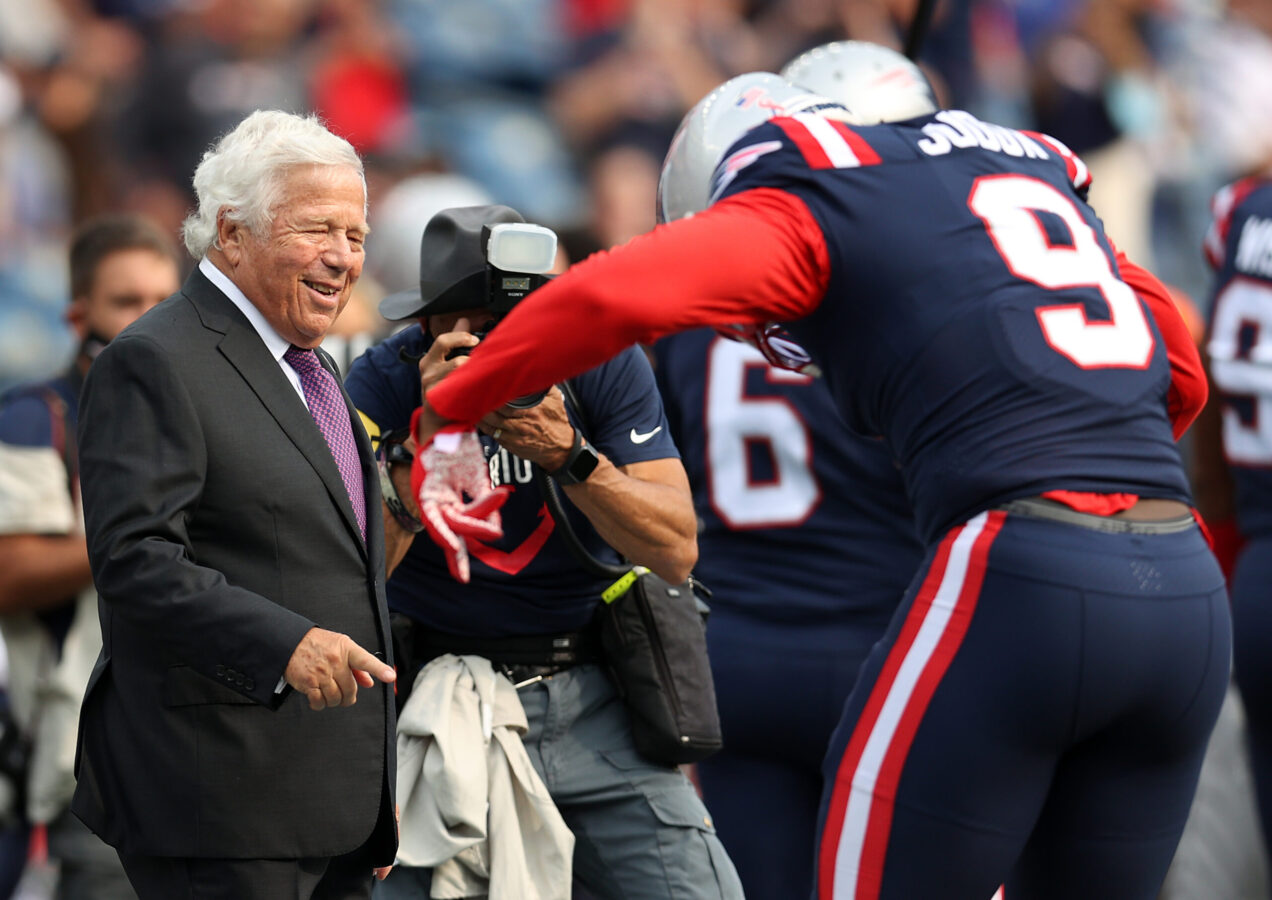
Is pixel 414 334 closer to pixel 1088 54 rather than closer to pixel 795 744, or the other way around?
pixel 795 744

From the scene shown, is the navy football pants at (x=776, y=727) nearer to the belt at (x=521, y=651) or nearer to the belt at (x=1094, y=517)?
the belt at (x=521, y=651)

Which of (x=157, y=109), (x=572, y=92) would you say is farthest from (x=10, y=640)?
(x=572, y=92)

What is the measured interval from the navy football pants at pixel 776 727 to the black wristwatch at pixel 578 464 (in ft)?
3.36

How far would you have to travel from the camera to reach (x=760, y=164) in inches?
106

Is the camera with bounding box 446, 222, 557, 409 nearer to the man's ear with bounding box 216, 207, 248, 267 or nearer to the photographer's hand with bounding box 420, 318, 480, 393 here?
the photographer's hand with bounding box 420, 318, 480, 393

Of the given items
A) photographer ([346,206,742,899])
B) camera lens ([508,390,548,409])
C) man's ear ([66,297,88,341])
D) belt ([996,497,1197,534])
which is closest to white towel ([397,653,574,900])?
photographer ([346,206,742,899])

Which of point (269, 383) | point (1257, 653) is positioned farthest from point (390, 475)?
point (1257, 653)

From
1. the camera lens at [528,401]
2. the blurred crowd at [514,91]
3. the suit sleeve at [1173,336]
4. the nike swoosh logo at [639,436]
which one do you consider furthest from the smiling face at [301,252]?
the blurred crowd at [514,91]

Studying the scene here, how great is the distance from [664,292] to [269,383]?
679 mm

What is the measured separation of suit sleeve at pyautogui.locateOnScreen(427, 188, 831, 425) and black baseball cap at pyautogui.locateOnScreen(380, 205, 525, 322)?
23.0 inches

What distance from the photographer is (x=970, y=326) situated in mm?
2594

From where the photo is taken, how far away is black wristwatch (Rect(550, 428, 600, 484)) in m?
3.07

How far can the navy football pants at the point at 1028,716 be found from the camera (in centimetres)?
252

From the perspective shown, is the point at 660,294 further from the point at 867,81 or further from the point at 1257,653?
the point at 1257,653
